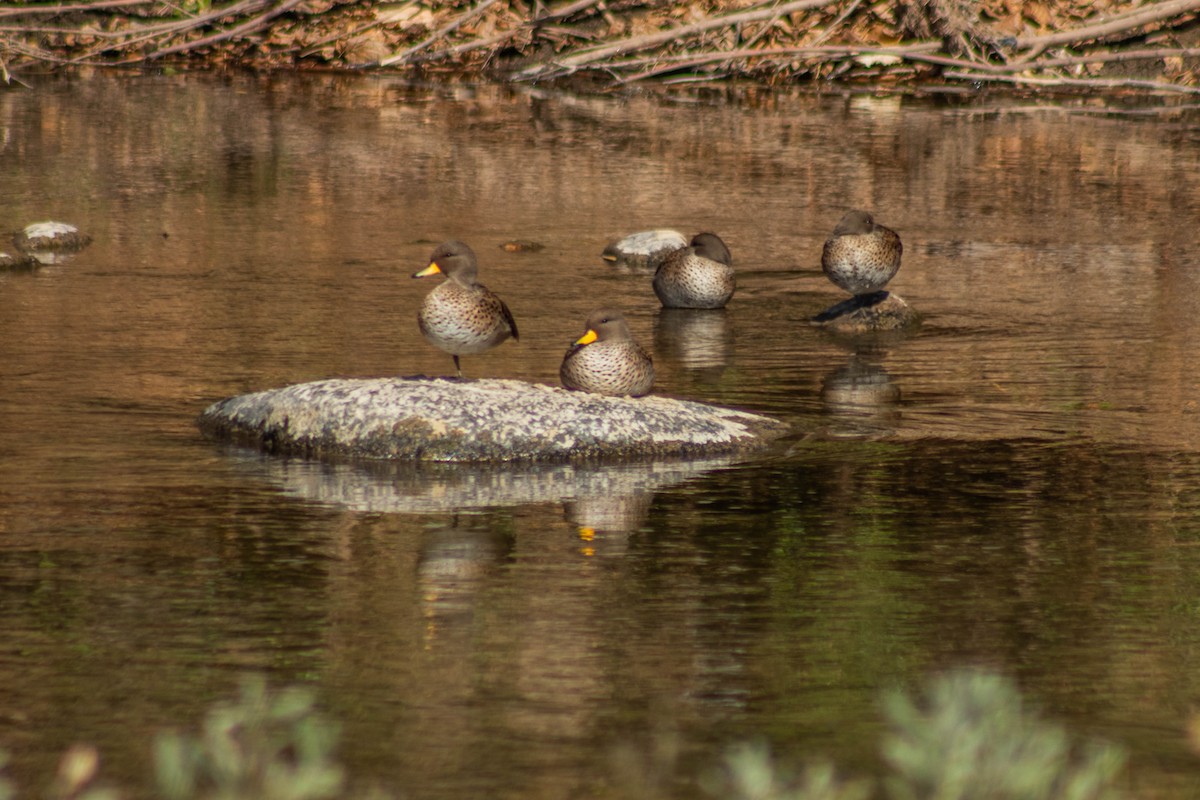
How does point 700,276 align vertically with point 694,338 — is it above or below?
above

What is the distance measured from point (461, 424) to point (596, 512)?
48.2 inches

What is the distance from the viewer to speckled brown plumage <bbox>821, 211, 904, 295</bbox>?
45.6 ft

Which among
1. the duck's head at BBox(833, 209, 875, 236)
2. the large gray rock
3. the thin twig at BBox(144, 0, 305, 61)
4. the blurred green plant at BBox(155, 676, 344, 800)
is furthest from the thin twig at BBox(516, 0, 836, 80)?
the thin twig at BBox(144, 0, 305, 61)

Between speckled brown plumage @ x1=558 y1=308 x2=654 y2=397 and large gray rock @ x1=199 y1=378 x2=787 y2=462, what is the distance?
0.26 metres

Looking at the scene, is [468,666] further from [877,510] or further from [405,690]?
[877,510]

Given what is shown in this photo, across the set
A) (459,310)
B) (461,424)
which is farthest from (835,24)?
(461,424)

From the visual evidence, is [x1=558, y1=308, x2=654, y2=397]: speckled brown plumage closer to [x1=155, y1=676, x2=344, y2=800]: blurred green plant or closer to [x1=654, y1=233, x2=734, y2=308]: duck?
[x1=654, y1=233, x2=734, y2=308]: duck

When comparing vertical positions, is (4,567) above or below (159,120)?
below

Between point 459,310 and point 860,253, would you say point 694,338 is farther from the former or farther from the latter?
point 459,310

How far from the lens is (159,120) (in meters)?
27.8

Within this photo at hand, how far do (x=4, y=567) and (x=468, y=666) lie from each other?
2195 millimetres

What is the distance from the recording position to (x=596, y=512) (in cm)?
867

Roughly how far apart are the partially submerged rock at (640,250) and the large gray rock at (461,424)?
697cm

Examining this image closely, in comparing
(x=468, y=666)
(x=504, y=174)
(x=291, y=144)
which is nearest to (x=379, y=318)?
(x=468, y=666)
